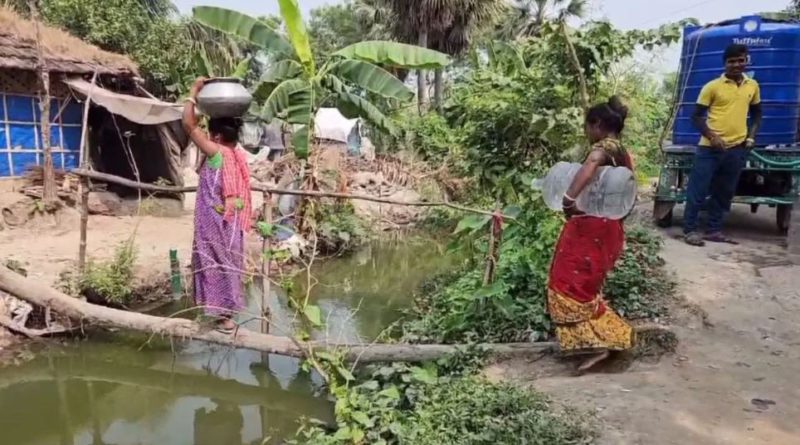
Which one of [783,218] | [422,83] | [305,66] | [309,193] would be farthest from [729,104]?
[422,83]

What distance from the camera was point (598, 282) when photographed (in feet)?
11.9

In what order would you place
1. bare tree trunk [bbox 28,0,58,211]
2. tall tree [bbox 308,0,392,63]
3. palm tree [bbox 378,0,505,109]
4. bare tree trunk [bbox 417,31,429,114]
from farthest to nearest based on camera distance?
tall tree [bbox 308,0,392,63], bare tree trunk [bbox 417,31,429,114], palm tree [bbox 378,0,505,109], bare tree trunk [bbox 28,0,58,211]

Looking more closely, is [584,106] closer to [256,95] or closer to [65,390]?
[65,390]

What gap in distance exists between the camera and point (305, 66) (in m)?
7.92

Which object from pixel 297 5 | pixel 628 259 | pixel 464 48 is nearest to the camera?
pixel 628 259

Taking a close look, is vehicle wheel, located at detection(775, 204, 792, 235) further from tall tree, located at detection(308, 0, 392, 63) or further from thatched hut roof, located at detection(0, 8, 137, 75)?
tall tree, located at detection(308, 0, 392, 63)

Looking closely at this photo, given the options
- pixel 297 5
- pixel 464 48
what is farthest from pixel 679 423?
pixel 464 48

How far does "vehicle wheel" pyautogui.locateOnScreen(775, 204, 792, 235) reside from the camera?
6305 mm

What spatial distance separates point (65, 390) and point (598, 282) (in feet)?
12.8


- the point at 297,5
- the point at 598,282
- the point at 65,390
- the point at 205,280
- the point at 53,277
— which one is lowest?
the point at 65,390

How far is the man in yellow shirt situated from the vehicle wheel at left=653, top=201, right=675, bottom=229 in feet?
2.24

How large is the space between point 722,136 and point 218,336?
440cm

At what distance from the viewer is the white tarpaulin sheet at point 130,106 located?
31.6ft

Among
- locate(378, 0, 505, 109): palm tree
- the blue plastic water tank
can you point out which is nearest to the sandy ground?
the blue plastic water tank
